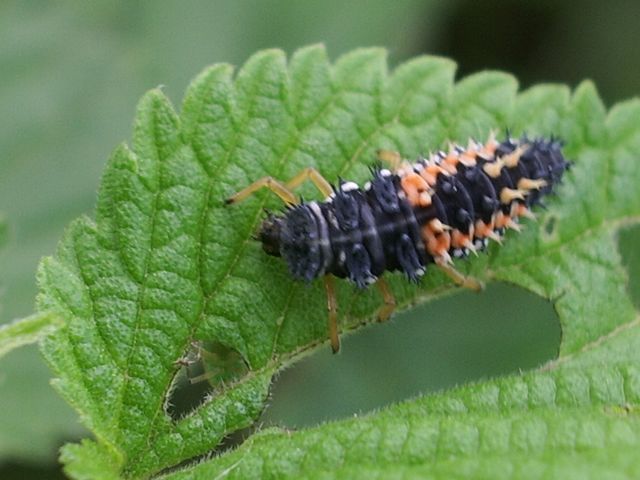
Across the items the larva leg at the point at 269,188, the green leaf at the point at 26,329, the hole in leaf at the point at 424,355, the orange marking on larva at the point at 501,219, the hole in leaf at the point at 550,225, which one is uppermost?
the larva leg at the point at 269,188

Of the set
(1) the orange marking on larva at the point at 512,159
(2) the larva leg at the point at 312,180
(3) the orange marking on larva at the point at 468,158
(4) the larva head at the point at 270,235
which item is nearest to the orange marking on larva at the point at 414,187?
(3) the orange marking on larva at the point at 468,158

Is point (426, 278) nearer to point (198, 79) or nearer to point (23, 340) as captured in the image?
point (198, 79)

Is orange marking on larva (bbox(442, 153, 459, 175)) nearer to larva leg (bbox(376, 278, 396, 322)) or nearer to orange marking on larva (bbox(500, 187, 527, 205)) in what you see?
orange marking on larva (bbox(500, 187, 527, 205))

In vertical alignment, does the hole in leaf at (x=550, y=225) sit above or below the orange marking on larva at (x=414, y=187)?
below

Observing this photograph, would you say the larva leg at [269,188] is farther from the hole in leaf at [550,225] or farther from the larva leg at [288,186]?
the hole in leaf at [550,225]

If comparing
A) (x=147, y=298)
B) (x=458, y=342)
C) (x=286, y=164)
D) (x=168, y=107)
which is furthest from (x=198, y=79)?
(x=458, y=342)

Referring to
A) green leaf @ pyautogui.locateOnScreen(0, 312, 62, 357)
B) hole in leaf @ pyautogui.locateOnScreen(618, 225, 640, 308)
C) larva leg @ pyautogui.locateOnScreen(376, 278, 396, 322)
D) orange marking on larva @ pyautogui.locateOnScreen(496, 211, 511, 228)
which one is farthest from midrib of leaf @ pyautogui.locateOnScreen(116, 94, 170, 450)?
hole in leaf @ pyautogui.locateOnScreen(618, 225, 640, 308)
